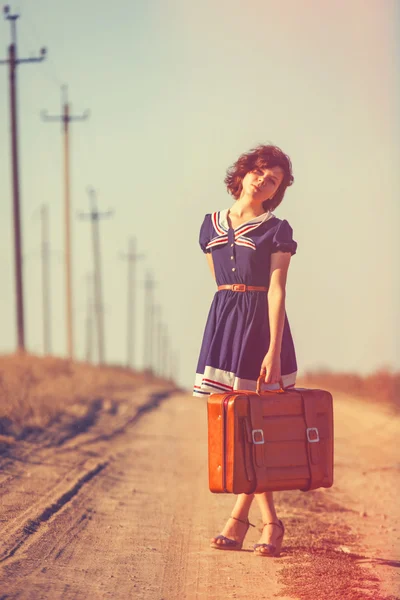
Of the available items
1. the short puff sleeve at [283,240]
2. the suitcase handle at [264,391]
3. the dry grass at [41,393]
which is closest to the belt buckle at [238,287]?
the short puff sleeve at [283,240]

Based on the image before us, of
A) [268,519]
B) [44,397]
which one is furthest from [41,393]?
[268,519]

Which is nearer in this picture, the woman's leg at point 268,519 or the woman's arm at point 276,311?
the woman's arm at point 276,311

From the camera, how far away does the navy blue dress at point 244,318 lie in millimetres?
6234

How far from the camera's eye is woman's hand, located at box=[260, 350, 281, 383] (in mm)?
6062

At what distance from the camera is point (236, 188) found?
22.1 feet

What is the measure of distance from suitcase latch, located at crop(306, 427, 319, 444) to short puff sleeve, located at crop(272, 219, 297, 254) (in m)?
1.05

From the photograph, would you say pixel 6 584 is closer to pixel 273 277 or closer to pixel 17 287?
pixel 273 277

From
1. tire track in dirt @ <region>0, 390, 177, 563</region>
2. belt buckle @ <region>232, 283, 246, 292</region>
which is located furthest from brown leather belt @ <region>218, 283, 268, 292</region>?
tire track in dirt @ <region>0, 390, 177, 563</region>

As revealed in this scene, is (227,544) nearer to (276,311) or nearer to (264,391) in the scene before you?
(264,391)

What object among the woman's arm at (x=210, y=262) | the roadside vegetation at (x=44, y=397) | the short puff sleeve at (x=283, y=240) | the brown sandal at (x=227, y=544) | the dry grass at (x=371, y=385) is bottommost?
the dry grass at (x=371, y=385)

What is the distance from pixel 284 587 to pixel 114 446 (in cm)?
718

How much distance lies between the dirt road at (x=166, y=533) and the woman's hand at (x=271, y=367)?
1.15 metres

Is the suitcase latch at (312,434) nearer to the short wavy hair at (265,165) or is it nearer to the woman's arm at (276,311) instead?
the woman's arm at (276,311)

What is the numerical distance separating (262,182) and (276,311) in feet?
2.83
